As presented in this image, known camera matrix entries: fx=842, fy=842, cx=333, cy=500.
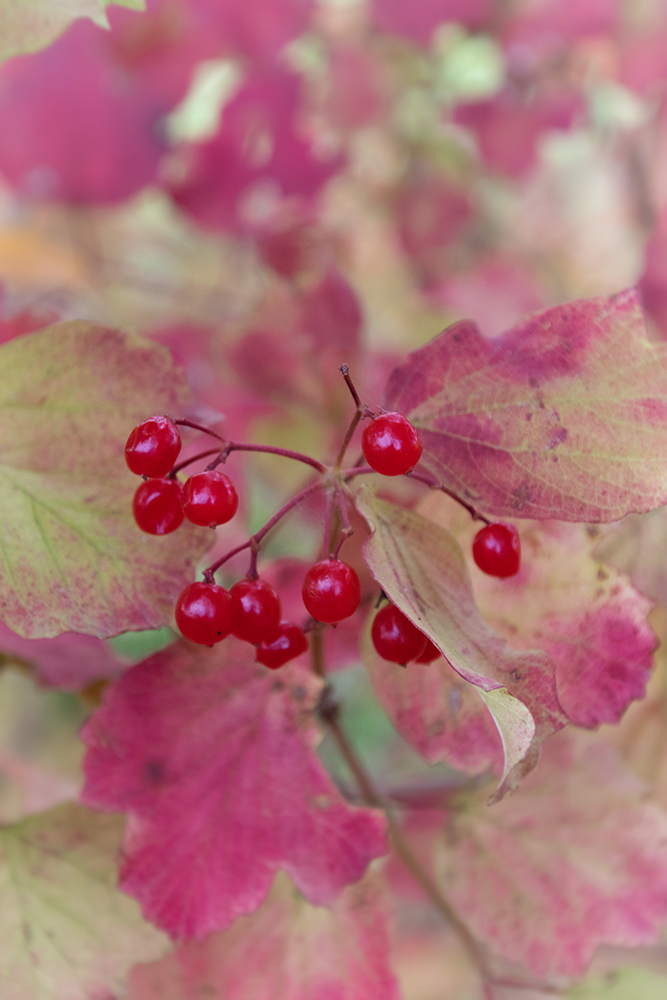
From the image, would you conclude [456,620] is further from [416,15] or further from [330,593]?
[416,15]

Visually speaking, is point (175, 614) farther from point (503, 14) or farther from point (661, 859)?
point (503, 14)

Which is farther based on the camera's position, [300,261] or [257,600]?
[300,261]

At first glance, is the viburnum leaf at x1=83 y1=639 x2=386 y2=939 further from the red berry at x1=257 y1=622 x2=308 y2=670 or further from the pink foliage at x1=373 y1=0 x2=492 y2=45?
the pink foliage at x1=373 y1=0 x2=492 y2=45

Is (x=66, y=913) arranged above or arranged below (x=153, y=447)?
below

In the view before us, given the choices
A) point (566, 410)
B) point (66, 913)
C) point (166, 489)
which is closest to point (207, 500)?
point (166, 489)

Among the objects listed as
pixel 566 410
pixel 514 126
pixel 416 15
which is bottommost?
pixel 566 410

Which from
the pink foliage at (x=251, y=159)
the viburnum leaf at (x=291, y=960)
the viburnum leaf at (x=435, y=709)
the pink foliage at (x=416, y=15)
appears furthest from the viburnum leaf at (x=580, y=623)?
the pink foliage at (x=416, y=15)

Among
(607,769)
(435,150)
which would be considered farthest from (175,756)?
(435,150)

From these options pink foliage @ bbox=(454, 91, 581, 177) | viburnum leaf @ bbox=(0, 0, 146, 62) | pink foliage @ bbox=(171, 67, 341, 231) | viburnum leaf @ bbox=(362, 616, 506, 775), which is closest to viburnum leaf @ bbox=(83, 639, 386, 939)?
viburnum leaf @ bbox=(362, 616, 506, 775)
